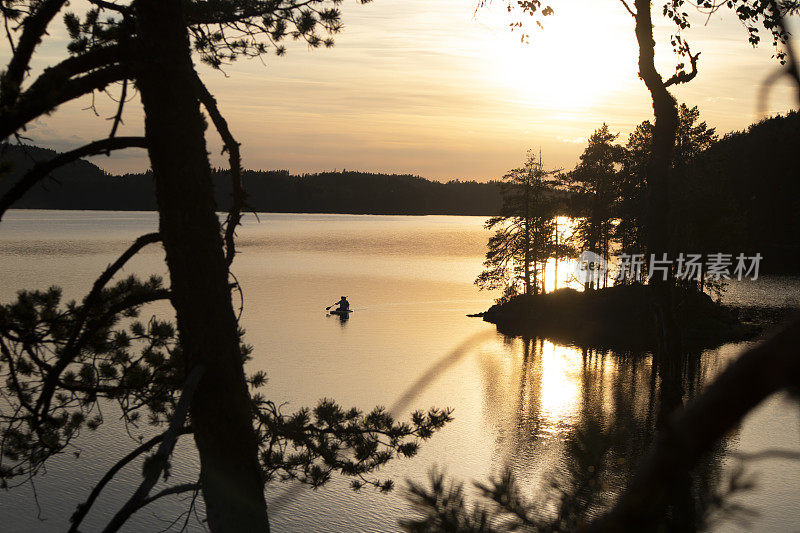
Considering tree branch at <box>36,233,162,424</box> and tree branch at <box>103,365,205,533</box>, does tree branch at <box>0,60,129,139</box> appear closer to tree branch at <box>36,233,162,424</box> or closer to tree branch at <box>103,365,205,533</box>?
tree branch at <box>36,233,162,424</box>

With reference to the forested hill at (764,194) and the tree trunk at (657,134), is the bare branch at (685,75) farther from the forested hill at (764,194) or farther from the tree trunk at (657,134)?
the forested hill at (764,194)

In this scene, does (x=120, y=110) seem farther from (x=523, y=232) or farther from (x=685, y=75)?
(x=523, y=232)

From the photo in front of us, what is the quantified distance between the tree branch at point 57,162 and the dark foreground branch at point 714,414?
3.67 metres

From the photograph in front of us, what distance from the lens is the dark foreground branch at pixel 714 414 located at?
809mm

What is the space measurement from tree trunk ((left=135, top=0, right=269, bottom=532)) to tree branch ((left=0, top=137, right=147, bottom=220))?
0.18m

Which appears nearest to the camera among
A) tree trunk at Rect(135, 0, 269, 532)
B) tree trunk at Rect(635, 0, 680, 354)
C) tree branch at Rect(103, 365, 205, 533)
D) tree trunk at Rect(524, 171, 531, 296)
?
tree branch at Rect(103, 365, 205, 533)

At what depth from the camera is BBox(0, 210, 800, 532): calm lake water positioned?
2353 cm

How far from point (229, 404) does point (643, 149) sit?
183ft

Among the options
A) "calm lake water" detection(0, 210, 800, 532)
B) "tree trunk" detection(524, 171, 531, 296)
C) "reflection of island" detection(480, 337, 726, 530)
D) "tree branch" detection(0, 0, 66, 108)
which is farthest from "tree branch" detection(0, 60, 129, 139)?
"tree trunk" detection(524, 171, 531, 296)

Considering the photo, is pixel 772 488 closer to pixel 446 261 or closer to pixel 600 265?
pixel 600 265

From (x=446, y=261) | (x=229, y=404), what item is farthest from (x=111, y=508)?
(x=446, y=261)

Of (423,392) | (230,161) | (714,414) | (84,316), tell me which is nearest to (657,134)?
(230,161)

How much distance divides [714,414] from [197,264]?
4.04m

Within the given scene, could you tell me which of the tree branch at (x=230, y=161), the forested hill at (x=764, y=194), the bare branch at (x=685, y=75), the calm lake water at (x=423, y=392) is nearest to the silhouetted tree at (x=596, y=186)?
the calm lake water at (x=423, y=392)
